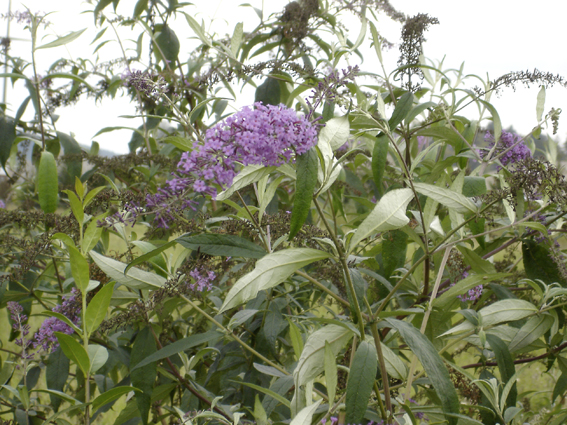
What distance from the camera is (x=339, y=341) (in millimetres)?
796

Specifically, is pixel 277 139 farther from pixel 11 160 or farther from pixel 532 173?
pixel 11 160

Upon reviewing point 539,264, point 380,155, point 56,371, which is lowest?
point 56,371

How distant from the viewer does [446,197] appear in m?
0.80

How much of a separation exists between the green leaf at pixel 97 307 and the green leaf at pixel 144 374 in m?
0.18

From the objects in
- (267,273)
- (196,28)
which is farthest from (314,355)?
(196,28)

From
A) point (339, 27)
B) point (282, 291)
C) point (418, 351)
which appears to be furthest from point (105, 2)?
point (418, 351)

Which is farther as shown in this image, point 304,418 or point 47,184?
point 47,184

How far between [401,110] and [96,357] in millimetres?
836

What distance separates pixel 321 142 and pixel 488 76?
0.88 m

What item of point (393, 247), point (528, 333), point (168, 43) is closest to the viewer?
point (528, 333)

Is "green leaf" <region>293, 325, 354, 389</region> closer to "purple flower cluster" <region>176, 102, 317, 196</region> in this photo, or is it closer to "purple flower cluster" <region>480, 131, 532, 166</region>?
"purple flower cluster" <region>176, 102, 317, 196</region>

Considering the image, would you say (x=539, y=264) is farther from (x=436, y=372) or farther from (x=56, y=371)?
(x=56, y=371)

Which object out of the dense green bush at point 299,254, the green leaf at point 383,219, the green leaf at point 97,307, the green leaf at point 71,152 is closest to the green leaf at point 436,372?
the dense green bush at point 299,254

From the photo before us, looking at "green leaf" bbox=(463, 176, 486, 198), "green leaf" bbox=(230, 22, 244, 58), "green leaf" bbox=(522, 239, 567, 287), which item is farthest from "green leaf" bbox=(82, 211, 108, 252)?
"green leaf" bbox=(522, 239, 567, 287)
